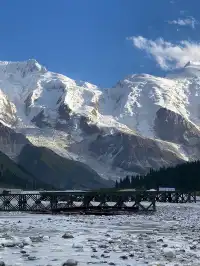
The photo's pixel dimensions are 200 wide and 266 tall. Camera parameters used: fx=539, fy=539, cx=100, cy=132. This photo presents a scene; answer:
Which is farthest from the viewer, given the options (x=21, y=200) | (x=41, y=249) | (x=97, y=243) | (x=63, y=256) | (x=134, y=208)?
(x=21, y=200)

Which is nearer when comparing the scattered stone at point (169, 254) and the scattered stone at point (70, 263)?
the scattered stone at point (70, 263)

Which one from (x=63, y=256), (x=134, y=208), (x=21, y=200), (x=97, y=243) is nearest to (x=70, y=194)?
(x=21, y=200)

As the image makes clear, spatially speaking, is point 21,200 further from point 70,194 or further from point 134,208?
point 134,208

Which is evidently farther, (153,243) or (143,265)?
(153,243)

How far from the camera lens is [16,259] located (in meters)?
22.1

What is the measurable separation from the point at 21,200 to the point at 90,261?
241 ft

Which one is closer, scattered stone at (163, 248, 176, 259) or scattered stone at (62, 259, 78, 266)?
scattered stone at (62, 259, 78, 266)

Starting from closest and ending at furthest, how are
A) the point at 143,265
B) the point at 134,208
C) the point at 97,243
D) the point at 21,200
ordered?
1. the point at 143,265
2. the point at 97,243
3. the point at 134,208
4. the point at 21,200

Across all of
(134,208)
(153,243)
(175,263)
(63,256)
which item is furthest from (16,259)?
(134,208)

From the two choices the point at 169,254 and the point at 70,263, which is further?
the point at 169,254

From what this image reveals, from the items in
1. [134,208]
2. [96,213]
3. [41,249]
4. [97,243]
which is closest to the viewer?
[41,249]

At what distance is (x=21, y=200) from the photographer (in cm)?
9406

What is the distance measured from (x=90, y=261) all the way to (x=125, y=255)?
2.32 m

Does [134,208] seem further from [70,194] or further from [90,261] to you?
[90,261]
